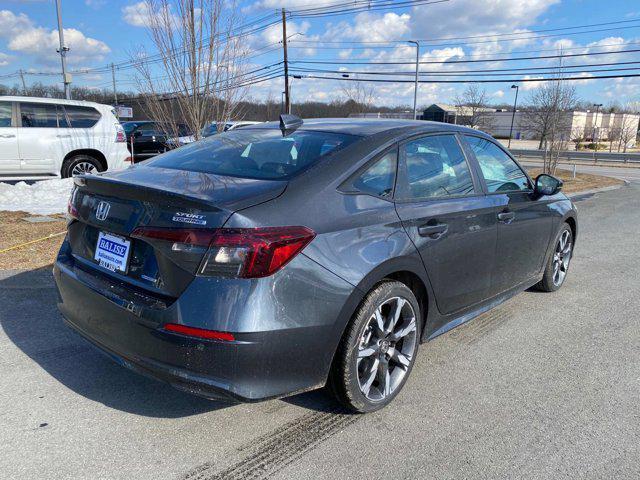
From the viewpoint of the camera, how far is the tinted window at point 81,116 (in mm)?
10094

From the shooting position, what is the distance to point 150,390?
3025 millimetres

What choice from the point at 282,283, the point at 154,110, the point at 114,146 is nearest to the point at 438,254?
the point at 282,283

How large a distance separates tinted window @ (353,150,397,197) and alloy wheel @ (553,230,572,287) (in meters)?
2.71

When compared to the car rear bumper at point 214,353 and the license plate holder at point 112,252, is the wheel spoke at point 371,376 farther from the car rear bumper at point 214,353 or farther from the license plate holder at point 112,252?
the license plate holder at point 112,252

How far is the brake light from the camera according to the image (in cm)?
224

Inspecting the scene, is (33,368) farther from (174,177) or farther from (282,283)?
(282,283)

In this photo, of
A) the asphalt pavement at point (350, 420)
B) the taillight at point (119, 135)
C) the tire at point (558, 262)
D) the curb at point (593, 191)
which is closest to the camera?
the asphalt pavement at point (350, 420)

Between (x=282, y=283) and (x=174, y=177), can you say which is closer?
(x=282, y=283)

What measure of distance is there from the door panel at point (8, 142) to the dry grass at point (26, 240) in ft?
7.67

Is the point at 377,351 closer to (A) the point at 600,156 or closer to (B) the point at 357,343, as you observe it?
(B) the point at 357,343

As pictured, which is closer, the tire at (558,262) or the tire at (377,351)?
the tire at (377,351)

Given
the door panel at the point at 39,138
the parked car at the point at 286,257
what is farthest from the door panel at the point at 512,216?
the door panel at the point at 39,138

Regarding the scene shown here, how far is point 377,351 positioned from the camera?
114 inches

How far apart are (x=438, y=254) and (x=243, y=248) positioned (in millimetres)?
1419
